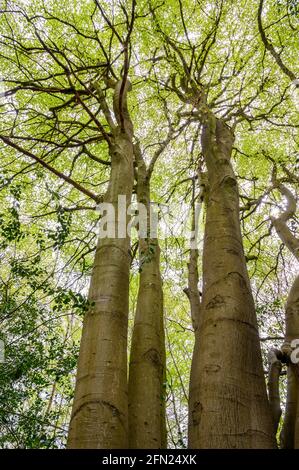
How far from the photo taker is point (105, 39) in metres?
6.15

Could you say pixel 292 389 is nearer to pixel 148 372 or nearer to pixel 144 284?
pixel 148 372

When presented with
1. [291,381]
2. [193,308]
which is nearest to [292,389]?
[291,381]

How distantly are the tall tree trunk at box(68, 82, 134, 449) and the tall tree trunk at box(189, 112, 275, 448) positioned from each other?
0.45 m

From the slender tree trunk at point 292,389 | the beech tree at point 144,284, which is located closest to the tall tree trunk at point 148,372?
the beech tree at point 144,284

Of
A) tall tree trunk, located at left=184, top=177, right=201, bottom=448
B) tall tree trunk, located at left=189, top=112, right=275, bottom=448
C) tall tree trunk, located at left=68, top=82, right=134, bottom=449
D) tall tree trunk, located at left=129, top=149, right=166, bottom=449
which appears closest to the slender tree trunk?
tall tree trunk, located at left=189, top=112, right=275, bottom=448

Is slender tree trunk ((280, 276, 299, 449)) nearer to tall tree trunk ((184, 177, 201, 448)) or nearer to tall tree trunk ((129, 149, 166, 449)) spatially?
tall tree trunk ((184, 177, 201, 448))

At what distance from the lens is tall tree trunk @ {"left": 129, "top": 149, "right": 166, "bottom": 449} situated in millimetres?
2395

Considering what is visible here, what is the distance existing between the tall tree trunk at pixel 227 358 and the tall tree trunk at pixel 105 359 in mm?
449

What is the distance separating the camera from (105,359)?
2.13 m

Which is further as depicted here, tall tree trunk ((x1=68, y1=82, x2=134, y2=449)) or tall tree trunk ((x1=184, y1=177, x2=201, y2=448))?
tall tree trunk ((x1=184, y1=177, x2=201, y2=448))

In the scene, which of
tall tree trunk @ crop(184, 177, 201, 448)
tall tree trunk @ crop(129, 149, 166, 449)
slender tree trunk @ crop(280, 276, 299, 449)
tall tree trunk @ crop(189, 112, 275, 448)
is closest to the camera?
tall tree trunk @ crop(189, 112, 275, 448)

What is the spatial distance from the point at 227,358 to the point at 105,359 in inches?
28.0
